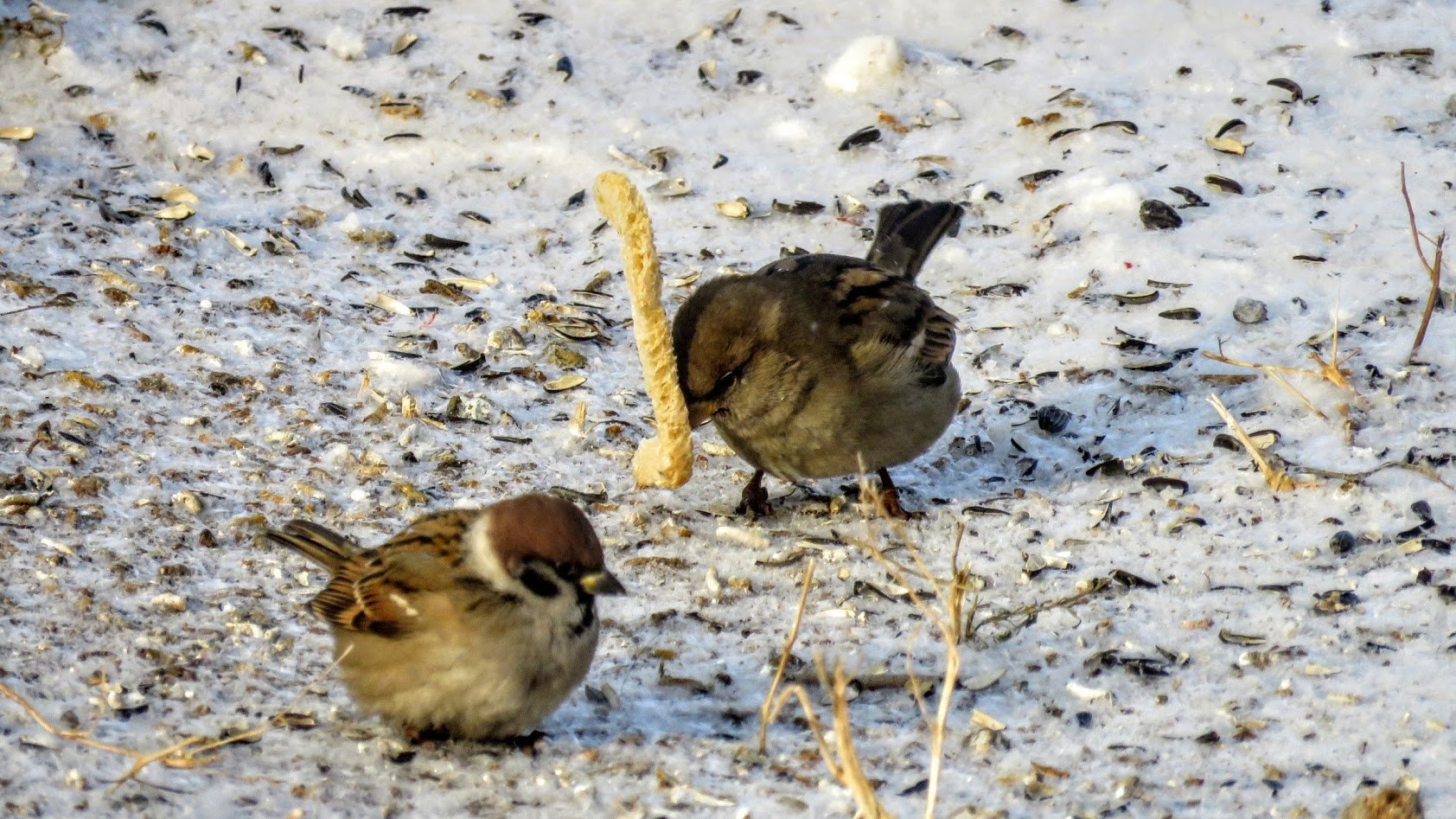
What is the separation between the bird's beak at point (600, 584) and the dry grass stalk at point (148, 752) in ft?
1.67

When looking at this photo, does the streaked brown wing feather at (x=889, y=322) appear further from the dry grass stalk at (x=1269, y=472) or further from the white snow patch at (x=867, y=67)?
the white snow patch at (x=867, y=67)

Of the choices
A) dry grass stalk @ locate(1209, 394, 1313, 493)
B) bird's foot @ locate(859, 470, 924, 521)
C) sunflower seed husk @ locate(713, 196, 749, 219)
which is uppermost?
sunflower seed husk @ locate(713, 196, 749, 219)

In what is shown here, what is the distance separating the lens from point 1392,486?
4207mm

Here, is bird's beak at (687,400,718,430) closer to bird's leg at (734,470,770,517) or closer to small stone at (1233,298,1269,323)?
bird's leg at (734,470,770,517)

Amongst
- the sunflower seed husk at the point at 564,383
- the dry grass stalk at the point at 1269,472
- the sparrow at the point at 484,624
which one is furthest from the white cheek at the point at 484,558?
the dry grass stalk at the point at 1269,472

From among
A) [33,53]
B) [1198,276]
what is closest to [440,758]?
[1198,276]

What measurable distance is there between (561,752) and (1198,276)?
3.09m

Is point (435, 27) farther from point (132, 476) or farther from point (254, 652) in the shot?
point (254, 652)

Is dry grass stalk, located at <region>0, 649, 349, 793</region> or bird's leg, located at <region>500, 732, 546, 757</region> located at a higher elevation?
dry grass stalk, located at <region>0, 649, 349, 793</region>

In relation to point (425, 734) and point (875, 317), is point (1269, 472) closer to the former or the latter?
→ point (875, 317)

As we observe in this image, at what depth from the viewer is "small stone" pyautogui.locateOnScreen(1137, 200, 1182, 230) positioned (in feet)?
18.2

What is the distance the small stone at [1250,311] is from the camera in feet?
16.7

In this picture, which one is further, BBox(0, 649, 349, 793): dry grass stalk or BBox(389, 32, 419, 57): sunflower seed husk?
BBox(389, 32, 419, 57): sunflower seed husk

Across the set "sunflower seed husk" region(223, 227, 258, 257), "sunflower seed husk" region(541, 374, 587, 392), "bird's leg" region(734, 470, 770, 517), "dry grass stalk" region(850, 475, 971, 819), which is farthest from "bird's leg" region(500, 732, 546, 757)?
"sunflower seed husk" region(223, 227, 258, 257)
